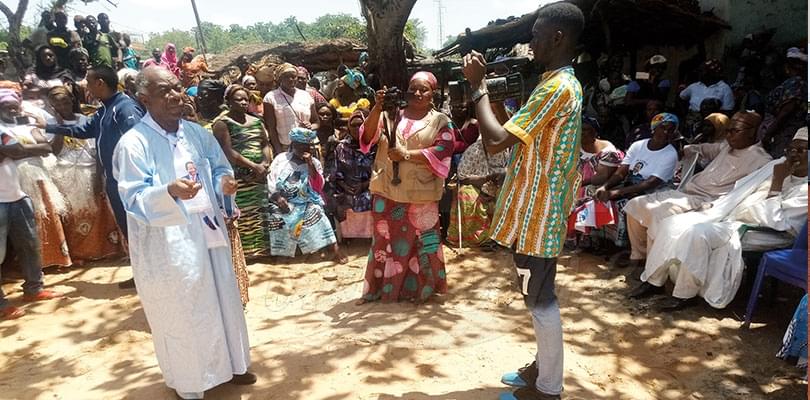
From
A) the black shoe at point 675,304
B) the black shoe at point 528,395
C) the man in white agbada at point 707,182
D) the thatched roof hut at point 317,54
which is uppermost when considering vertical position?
the thatched roof hut at point 317,54

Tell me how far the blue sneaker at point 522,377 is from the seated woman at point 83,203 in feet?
15.4

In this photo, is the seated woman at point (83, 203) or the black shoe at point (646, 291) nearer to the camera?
the black shoe at point (646, 291)

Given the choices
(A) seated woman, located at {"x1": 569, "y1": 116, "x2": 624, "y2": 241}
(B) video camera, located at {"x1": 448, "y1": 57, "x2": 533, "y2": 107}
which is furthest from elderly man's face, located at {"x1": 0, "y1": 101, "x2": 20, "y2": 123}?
(A) seated woman, located at {"x1": 569, "y1": 116, "x2": 624, "y2": 241}

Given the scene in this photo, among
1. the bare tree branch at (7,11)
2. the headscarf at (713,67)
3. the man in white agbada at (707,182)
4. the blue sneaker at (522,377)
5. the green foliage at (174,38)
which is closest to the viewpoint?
the blue sneaker at (522,377)

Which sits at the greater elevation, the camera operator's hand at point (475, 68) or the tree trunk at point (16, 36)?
the tree trunk at point (16, 36)

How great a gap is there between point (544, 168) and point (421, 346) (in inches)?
65.6

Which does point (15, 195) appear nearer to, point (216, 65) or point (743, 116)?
point (743, 116)

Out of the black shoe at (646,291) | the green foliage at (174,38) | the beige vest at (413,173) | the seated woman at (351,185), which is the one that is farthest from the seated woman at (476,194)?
the green foliage at (174,38)

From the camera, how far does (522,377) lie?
2.77 meters

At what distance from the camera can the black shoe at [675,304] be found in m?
3.94

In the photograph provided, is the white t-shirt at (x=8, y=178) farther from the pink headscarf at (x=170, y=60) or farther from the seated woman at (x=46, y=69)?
the pink headscarf at (x=170, y=60)

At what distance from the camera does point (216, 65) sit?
1241 cm

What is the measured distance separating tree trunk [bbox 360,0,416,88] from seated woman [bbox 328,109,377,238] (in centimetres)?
163

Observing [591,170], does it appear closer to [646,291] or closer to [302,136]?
[646,291]
